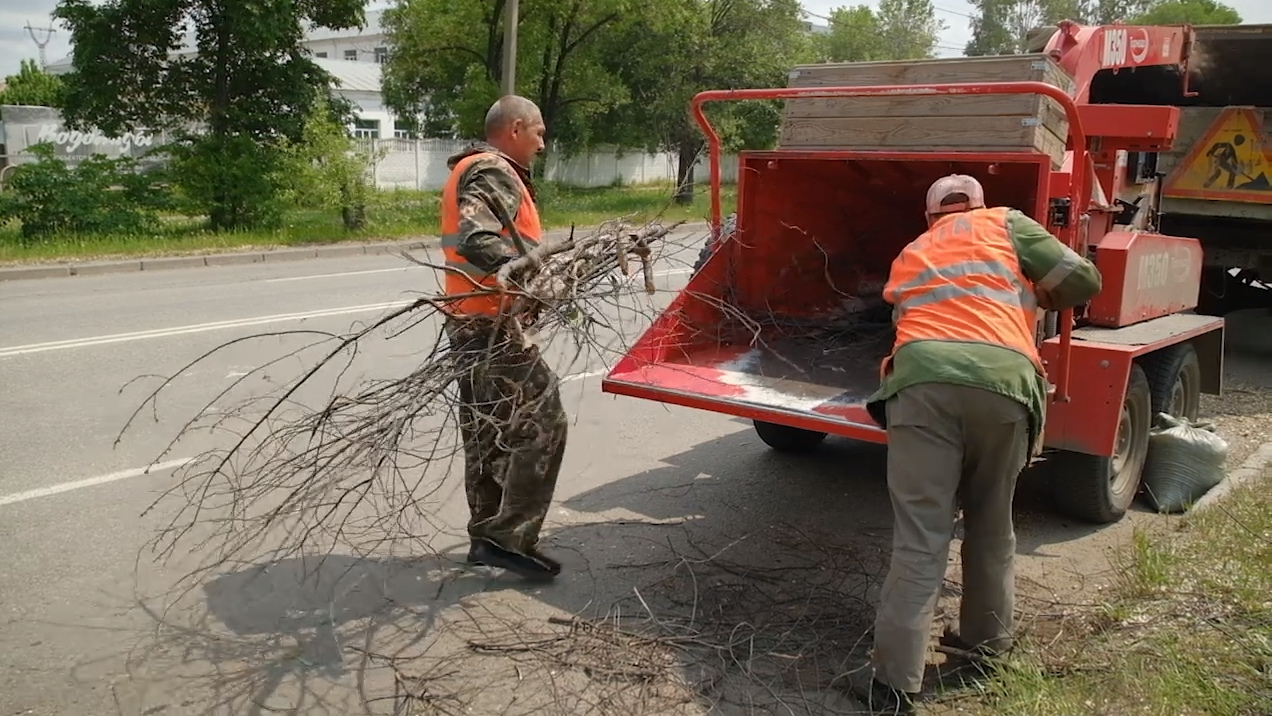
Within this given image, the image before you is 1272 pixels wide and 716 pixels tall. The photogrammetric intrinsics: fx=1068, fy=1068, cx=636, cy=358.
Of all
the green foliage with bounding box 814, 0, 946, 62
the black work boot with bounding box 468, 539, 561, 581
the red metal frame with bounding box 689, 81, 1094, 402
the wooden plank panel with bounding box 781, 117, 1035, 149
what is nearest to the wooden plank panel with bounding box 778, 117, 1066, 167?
the wooden plank panel with bounding box 781, 117, 1035, 149

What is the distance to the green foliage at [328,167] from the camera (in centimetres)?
1739

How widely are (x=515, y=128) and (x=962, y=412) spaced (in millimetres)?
2035

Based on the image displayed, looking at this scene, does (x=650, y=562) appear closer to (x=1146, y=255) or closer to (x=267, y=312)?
(x=1146, y=255)

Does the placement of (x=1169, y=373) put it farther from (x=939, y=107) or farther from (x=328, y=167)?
(x=328, y=167)

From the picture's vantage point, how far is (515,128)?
4.20m

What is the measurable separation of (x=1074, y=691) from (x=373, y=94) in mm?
46612

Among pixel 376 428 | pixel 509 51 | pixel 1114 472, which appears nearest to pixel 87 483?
pixel 376 428

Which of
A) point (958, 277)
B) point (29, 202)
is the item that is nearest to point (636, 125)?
point (29, 202)

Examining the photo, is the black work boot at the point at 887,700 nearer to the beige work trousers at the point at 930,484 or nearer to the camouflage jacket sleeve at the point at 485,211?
the beige work trousers at the point at 930,484

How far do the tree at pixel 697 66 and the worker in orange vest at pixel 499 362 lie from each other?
21.4 metres

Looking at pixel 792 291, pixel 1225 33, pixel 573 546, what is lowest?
pixel 573 546

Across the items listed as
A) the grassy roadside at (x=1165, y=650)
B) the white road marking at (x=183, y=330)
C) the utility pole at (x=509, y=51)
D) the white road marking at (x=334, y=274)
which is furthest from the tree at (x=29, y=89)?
the grassy roadside at (x=1165, y=650)

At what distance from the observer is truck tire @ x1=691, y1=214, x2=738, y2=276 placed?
5.31 meters

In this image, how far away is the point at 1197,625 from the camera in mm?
3715
